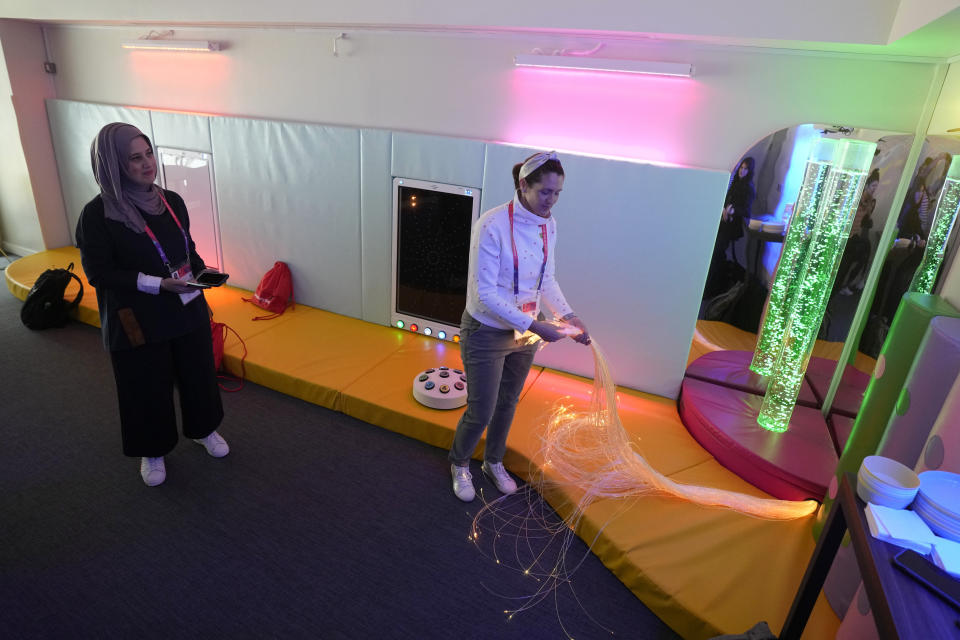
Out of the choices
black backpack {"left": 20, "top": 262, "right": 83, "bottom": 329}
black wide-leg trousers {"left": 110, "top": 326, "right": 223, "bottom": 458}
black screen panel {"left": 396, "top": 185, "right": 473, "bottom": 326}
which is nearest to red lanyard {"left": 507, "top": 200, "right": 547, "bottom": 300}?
black screen panel {"left": 396, "top": 185, "right": 473, "bottom": 326}

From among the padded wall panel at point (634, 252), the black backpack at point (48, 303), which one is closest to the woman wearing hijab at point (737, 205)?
the padded wall panel at point (634, 252)

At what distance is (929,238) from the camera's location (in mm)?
2568

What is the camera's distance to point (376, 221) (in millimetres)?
4082

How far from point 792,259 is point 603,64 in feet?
5.04

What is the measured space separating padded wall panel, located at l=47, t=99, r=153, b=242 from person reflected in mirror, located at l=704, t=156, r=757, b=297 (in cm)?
478

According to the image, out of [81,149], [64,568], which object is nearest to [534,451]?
[64,568]

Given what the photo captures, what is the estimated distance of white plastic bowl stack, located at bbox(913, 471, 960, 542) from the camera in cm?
126

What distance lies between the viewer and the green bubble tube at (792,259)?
2789 millimetres

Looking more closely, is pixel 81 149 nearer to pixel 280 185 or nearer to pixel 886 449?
pixel 280 185

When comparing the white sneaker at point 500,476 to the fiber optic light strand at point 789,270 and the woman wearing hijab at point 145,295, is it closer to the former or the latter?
the woman wearing hijab at point 145,295

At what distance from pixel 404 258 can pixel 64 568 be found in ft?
8.66

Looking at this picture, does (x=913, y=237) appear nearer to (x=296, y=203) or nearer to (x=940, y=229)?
(x=940, y=229)

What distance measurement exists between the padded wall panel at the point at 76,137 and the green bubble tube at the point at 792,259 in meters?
5.12

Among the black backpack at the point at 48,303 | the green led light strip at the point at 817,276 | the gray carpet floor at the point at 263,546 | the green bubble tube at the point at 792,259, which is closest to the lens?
the gray carpet floor at the point at 263,546
